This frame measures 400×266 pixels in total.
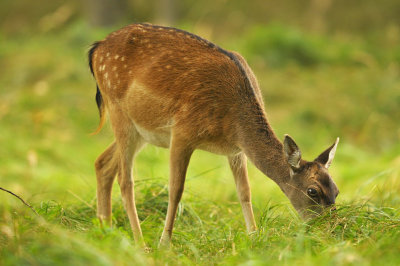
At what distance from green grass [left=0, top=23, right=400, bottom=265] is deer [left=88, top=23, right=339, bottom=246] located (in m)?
0.26

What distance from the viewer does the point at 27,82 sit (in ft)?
41.7

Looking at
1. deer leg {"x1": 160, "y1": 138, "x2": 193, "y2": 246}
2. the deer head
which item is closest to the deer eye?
the deer head

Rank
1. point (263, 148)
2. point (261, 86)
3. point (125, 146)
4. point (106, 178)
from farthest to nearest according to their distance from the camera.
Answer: point (261, 86) → point (106, 178) → point (125, 146) → point (263, 148)

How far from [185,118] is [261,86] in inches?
273

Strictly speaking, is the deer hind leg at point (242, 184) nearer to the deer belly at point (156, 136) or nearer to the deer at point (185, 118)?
A: the deer at point (185, 118)

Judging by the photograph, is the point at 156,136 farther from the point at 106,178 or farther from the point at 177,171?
the point at 106,178

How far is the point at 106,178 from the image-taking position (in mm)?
6254

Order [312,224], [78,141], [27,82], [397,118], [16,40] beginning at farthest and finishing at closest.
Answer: [16,40] → [27,82] → [397,118] → [78,141] → [312,224]

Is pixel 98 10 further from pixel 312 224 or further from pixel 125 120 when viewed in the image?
pixel 312 224

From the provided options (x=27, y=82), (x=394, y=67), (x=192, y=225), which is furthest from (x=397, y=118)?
(x=27, y=82)

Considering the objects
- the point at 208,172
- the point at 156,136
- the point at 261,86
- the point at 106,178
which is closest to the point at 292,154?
the point at 156,136

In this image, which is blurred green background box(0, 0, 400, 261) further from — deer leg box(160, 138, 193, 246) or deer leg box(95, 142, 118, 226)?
deer leg box(160, 138, 193, 246)

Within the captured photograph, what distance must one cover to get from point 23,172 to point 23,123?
230 cm

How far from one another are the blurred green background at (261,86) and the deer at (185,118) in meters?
0.44
